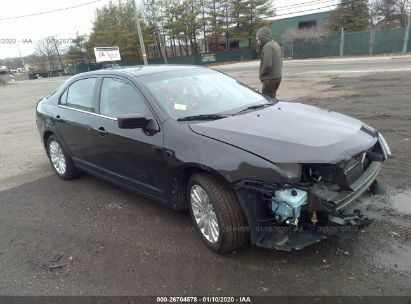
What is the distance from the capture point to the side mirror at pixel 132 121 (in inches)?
A: 135

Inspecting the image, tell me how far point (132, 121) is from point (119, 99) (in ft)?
2.73

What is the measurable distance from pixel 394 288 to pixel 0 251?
143 inches

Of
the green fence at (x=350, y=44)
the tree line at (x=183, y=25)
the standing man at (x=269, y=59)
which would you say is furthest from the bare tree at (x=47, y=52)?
the standing man at (x=269, y=59)

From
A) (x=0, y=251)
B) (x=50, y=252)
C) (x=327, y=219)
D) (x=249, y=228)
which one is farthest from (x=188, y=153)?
(x=0, y=251)

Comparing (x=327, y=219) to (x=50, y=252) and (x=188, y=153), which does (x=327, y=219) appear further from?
(x=50, y=252)

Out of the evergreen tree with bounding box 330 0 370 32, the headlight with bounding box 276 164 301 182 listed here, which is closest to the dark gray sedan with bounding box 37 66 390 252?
the headlight with bounding box 276 164 301 182

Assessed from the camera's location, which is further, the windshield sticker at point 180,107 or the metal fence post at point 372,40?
the metal fence post at point 372,40

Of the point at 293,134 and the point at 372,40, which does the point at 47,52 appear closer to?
the point at 372,40

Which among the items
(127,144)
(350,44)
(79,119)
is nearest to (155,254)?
(127,144)

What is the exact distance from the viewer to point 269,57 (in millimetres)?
7004

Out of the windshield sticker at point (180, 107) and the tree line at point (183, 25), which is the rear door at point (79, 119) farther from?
the tree line at point (183, 25)

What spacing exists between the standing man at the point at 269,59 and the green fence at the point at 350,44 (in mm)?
31941

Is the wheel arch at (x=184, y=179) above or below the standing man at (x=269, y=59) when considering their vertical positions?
below

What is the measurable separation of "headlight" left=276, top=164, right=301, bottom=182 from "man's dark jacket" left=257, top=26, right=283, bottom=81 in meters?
4.71
